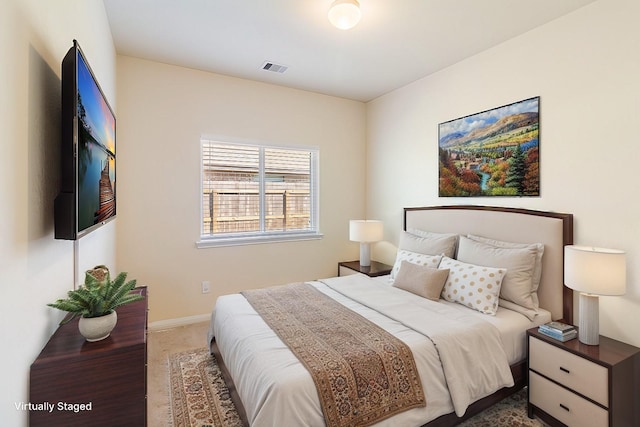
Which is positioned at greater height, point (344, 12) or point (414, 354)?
point (344, 12)

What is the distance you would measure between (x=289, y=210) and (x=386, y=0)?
2594 millimetres

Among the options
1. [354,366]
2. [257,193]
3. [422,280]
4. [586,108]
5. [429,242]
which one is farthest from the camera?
[257,193]

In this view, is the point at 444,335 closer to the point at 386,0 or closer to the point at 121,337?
the point at 121,337

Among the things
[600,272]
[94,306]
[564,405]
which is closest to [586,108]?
[600,272]

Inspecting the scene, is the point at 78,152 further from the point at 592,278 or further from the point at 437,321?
the point at 592,278

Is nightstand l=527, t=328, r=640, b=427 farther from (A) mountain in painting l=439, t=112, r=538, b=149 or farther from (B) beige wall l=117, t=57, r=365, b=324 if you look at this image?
(B) beige wall l=117, t=57, r=365, b=324

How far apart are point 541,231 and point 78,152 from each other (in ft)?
9.75

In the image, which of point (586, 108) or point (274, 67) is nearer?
point (586, 108)

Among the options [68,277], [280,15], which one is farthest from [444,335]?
[280,15]

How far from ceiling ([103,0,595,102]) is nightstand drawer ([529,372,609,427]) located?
8.47 feet

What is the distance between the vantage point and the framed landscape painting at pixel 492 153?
2.58 m

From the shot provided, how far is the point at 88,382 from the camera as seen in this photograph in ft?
3.80

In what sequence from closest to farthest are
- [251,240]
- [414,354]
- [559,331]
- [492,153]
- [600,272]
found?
[414,354] < [600,272] < [559,331] < [492,153] < [251,240]

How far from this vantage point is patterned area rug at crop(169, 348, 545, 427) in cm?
194
